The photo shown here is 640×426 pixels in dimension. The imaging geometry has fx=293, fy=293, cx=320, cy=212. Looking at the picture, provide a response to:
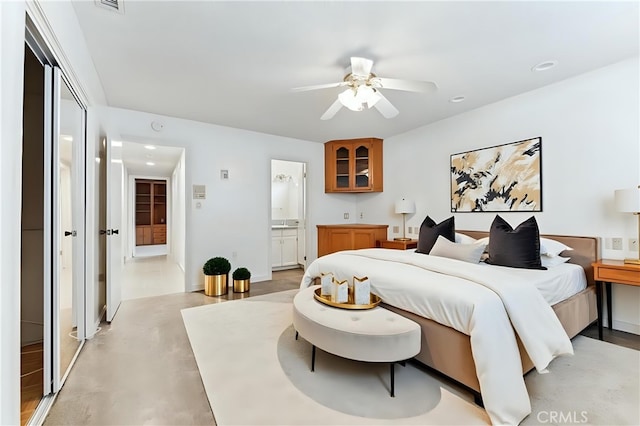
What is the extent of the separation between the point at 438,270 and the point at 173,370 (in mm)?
2094

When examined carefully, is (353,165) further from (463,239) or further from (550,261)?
(550,261)

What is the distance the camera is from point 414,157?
4703 millimetres

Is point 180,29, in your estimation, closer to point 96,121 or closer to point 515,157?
point 96,121

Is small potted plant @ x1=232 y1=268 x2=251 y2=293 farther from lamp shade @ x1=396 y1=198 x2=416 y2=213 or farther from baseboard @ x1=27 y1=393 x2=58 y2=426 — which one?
lamp shade @ x1=396 y1=198 x2=416 y2=213

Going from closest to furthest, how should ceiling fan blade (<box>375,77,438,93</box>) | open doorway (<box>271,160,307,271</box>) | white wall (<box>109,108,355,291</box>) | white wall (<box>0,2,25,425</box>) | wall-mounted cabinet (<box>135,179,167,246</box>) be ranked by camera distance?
white wall (<box>0,2,25,425</box>), ceiling fan blade (<box>375,77,438,93</box>), white wall (<box>109,108,355,291</box>), open doorway (<box>271,160,307,271</box>), wall-mounted cabinet (<box>135,179,167,246</box>)

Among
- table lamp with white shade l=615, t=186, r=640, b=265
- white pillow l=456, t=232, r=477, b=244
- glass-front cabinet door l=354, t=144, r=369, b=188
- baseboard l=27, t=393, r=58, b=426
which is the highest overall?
glass-front cabinet door l=354, t=144, r=369, b=188

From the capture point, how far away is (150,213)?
29.3ft

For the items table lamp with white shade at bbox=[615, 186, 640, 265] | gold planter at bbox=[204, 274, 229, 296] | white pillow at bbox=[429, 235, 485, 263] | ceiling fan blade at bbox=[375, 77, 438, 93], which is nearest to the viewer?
ceiling fan blade at bbox=[375, 77, 438, 93]

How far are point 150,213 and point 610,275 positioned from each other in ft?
32.9

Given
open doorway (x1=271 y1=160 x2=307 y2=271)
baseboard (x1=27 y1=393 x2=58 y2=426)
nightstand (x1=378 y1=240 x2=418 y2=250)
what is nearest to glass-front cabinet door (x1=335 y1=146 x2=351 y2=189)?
open doorway (x1=271 y1=160 x2=307 y2=271)

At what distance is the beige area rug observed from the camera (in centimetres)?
161

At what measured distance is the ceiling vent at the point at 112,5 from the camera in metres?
1.89

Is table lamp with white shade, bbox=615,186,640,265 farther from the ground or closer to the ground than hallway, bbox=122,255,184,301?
farther from the ground

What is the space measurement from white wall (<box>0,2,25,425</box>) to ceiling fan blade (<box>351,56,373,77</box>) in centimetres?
190
